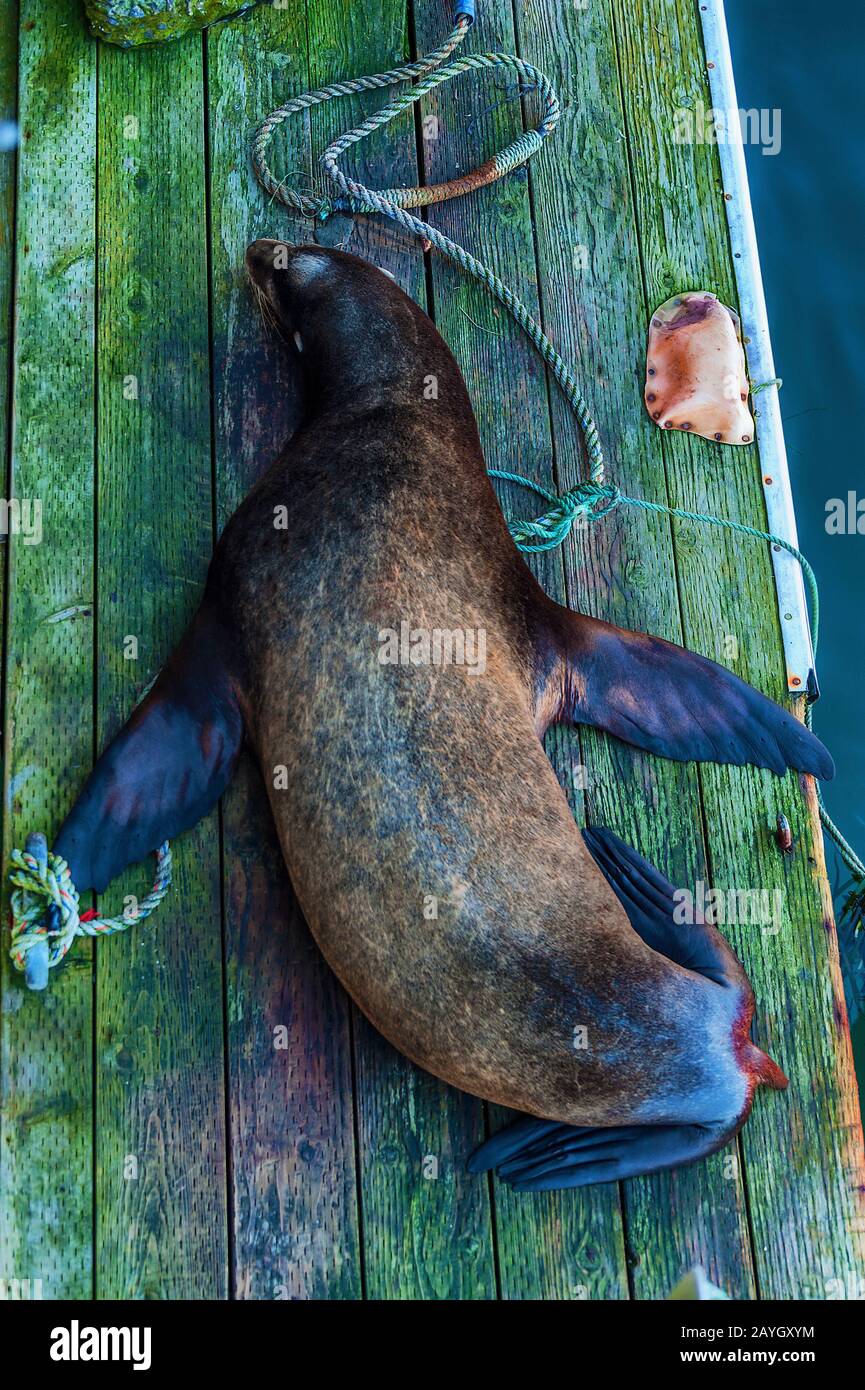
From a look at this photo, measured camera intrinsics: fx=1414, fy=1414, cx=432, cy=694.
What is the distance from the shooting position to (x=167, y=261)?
4.38m

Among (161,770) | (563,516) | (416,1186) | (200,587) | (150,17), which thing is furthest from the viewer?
(150,17)

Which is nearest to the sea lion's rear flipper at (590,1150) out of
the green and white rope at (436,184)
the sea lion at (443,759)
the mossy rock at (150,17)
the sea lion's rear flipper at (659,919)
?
the sea lion at (443,759)

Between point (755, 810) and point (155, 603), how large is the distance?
1787 mm

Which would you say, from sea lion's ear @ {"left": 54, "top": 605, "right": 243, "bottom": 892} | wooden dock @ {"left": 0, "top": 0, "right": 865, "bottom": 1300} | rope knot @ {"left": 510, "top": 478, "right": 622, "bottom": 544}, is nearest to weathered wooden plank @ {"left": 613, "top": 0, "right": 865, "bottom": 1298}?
wooden dock @ {"left": 0, "top": 0, "right": 865, "bottom": 1300}

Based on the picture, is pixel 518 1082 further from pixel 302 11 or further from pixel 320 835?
pixel 302 11

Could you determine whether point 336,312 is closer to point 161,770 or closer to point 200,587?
point 200,587

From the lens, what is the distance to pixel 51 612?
3.97m

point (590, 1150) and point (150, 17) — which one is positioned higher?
point (150, 17)

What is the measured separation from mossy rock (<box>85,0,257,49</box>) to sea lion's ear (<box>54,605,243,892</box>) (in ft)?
7.00

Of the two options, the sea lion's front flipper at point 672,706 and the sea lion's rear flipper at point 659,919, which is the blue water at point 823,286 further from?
the sea lion's rear flipper at point 659,919

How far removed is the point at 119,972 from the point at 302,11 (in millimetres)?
3190

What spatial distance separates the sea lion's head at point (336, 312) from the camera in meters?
4.11

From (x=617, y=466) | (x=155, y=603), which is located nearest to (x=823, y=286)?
(x=617, y=466)

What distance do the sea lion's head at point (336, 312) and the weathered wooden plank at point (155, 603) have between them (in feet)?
0.86
